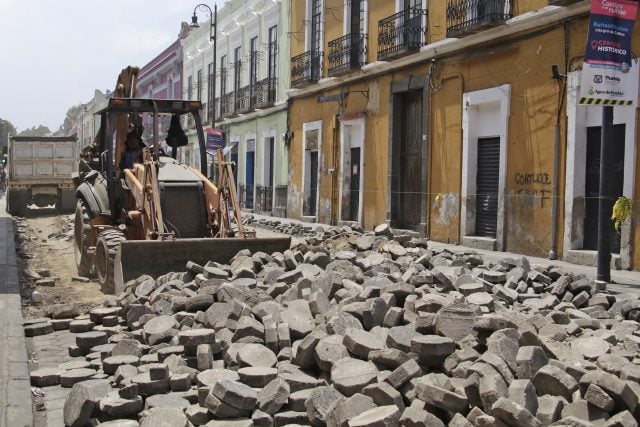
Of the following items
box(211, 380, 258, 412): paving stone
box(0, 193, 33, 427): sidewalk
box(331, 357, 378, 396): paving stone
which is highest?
box(331, 357, 378, 396): paving stone

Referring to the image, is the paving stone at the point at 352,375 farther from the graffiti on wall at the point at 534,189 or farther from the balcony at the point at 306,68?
the balcony at the point at 306,68

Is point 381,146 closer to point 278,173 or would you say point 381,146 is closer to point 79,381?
point 278,173

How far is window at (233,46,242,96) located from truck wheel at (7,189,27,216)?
10.1 metres

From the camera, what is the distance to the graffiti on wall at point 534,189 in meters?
13.6

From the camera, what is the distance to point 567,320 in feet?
20.0

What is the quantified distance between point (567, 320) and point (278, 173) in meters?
21.6

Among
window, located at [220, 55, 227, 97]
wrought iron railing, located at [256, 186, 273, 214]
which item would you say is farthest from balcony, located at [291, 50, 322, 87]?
window, located at [220, 55, 227, 97]

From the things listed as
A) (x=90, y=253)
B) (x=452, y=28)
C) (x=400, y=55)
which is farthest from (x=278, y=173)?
(x=90, y=253)

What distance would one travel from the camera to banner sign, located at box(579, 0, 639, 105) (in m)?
9.88

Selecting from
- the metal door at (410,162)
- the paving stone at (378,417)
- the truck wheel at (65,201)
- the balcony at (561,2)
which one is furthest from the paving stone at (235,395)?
the truck wheel at (65,201)

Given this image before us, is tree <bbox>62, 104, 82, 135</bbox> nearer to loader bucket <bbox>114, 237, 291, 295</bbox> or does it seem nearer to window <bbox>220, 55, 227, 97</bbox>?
window <bbox>220, 55, 227, 97</bbox>

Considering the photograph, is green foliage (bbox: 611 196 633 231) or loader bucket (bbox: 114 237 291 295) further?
green foliage (bbox: 611 196 633 231)

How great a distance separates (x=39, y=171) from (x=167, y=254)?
18.7m

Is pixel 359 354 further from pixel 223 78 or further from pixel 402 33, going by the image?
pixel 223 78
